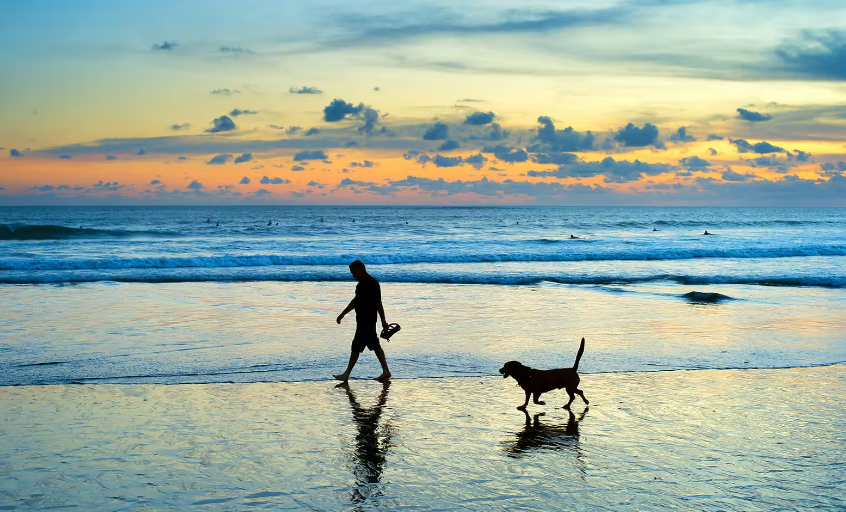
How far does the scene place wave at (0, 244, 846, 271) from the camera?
30.0 m

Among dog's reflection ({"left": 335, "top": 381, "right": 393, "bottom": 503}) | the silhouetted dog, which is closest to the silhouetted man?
dog's reflection ({"left": 335, "top": 381, "right": 393, "bottom": 503})

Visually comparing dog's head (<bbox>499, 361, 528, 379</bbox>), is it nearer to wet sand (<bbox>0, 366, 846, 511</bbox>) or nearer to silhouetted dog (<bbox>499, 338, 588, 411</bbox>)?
silhouetted dog (<bbox>499, 338, 588, 411</bbox>)

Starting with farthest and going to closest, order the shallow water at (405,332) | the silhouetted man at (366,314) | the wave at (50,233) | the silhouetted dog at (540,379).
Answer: the wave at (50,233)
the shallow water at (405,332)
the silhouetted man at (366,314)
the silhouetted dog at (540,379)

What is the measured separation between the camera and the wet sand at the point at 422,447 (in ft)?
16.8

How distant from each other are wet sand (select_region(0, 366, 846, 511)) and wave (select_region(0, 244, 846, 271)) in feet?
75.2

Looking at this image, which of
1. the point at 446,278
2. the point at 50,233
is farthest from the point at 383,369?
the point at 50,233

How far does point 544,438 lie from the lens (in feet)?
21.6

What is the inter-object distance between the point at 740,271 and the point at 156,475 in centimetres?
2647

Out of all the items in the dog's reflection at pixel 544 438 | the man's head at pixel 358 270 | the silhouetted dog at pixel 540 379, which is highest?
the man's head at pixel 358 270

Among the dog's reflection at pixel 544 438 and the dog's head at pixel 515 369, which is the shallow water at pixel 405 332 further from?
the dog's reflection at pixel 544 438

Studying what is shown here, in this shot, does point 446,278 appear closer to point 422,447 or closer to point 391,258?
point 391,258

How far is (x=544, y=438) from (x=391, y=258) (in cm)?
2708

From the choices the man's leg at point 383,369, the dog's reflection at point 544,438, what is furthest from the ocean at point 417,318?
the dog's reflection at point 544,438

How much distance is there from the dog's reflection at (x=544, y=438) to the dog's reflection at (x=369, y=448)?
1.15 meters
